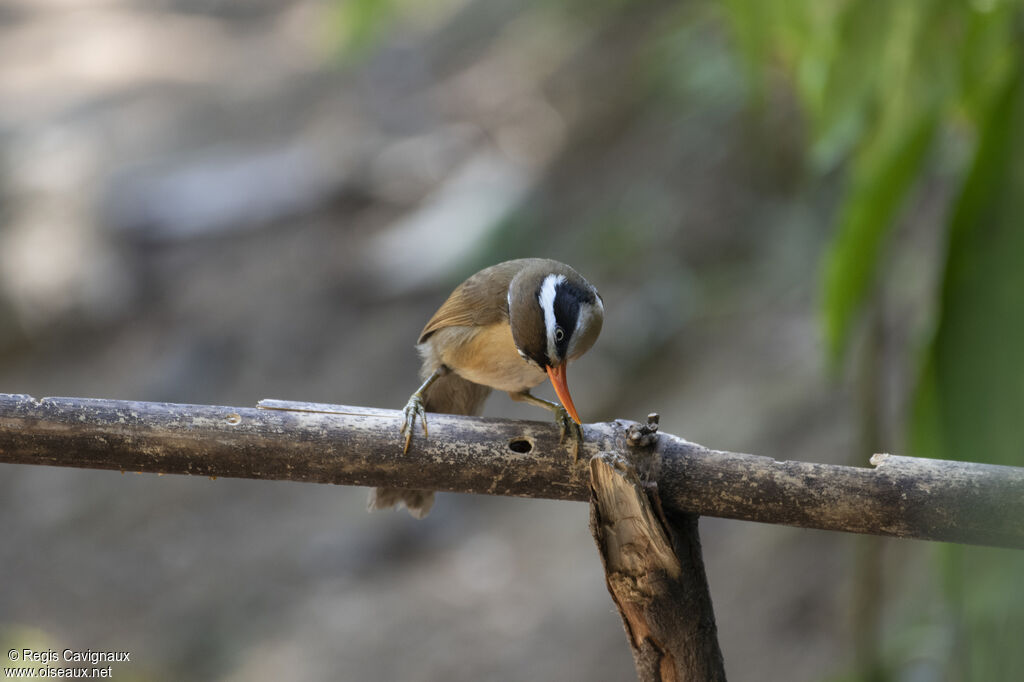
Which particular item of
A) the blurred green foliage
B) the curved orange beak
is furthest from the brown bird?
the blurred green foliage

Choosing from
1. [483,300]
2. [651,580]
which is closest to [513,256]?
[483,300]

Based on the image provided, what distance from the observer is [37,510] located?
9.46 meters

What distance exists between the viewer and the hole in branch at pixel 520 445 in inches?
75.0

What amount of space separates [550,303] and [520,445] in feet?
1.67

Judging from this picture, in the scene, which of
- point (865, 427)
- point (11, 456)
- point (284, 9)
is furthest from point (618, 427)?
point (284, 9)

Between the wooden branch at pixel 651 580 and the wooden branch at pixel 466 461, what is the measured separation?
13 centimetres

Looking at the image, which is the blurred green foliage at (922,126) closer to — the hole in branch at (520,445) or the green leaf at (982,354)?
the green leaf at (982,354)

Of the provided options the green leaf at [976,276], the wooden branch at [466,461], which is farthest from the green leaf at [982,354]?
the wooden branch at [466,461]

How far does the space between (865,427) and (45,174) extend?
11.7m

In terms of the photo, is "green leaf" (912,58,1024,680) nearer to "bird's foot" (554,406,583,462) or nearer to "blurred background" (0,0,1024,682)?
"blurred background" (0,0,1024,682)

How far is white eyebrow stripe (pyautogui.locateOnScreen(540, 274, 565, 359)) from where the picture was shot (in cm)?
226

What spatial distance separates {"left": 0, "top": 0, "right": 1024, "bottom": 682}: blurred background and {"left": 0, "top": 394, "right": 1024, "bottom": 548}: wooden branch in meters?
0.13

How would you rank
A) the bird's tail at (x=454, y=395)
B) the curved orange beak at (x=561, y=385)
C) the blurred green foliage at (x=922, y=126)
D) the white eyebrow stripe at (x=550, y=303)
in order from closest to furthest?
the blurred green foliage at (x=922, y=126), the curved orange beak at (x=561, y=385), the white eyebrow stripe at (x=550, y=303), the bird's tail at (x=454, y=395)

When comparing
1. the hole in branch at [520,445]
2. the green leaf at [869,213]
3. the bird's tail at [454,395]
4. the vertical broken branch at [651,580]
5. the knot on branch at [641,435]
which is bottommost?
the vertical broken branch at [651,580]
